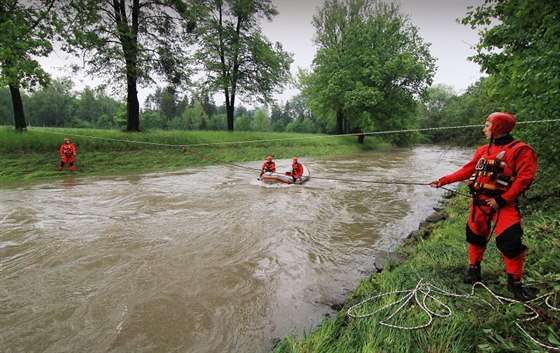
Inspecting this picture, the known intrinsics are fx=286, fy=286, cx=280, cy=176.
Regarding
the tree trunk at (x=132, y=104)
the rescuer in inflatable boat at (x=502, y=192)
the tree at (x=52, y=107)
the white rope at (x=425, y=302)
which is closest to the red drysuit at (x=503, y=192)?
the rescuer in inflatable boat at (x=502, y=192)

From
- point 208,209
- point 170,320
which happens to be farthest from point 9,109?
point 170,320

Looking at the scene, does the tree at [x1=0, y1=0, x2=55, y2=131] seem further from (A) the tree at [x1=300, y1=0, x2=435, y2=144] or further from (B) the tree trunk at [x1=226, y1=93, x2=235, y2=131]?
(A) the tree at [x1=300, y1=0, x2=435, y2=144]

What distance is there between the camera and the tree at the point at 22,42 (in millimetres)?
10320

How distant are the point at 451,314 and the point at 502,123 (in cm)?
199

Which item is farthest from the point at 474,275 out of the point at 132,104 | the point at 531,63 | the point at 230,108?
the point at 230,108

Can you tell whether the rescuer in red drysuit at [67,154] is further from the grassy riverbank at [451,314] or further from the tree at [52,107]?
the tree at [52,107]

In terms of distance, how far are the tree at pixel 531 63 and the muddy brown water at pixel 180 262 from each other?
114 inches

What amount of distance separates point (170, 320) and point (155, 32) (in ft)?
61.5

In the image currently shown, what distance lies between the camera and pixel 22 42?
419 inches

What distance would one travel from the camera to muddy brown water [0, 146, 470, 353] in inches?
130

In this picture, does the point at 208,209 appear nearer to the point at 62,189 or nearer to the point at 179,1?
the point at 62,189

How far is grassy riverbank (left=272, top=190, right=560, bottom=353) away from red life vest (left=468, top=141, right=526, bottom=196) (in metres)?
0.91

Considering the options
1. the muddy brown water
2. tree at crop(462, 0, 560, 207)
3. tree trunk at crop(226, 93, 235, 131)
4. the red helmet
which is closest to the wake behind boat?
the muddy brown water

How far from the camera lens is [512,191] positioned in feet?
9.11
